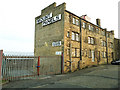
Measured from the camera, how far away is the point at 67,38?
1630 centimetres

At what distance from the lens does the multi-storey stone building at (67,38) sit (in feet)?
53.2

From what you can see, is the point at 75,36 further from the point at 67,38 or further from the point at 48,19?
the point at 48,19

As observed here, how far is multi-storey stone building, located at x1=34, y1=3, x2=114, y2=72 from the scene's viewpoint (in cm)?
1620

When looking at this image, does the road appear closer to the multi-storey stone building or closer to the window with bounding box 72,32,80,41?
the multi-storey stone building

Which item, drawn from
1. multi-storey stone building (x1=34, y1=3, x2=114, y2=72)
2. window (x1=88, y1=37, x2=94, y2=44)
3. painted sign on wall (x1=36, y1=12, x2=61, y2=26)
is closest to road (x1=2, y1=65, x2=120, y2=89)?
multi-storey stone building (x1=34, y1=3, x2=114, y2=72)

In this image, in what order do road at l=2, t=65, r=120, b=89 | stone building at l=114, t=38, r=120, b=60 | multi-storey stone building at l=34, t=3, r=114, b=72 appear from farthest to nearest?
stone building at l=114, t=38, r=120, b=60
multi-storey stone building at l=34, t=3, r=114, b=72
road at l=2, t=65, r=120, b=89

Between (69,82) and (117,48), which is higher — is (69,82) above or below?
below

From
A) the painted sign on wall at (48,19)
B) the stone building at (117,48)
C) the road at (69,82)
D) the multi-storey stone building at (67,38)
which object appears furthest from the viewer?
the stone building at (117,48)

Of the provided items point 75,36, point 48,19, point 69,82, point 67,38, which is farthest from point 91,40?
point 69,82

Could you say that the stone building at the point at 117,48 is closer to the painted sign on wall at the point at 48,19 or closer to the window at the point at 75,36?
the window at the point at 75,36

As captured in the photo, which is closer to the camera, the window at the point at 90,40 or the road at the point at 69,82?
the road at the point at 69,82

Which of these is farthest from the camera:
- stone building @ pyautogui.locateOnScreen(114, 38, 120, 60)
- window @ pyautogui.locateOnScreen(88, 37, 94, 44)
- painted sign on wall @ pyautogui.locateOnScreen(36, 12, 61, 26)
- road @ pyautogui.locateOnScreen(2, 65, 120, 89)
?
stone building @ pyautogui.locateOnScreen(114, 38, 120, 60)

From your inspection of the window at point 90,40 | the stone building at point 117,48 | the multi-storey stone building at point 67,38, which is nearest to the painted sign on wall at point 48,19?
the multi-storey stone building at point 67,38

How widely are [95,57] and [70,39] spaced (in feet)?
29.3
